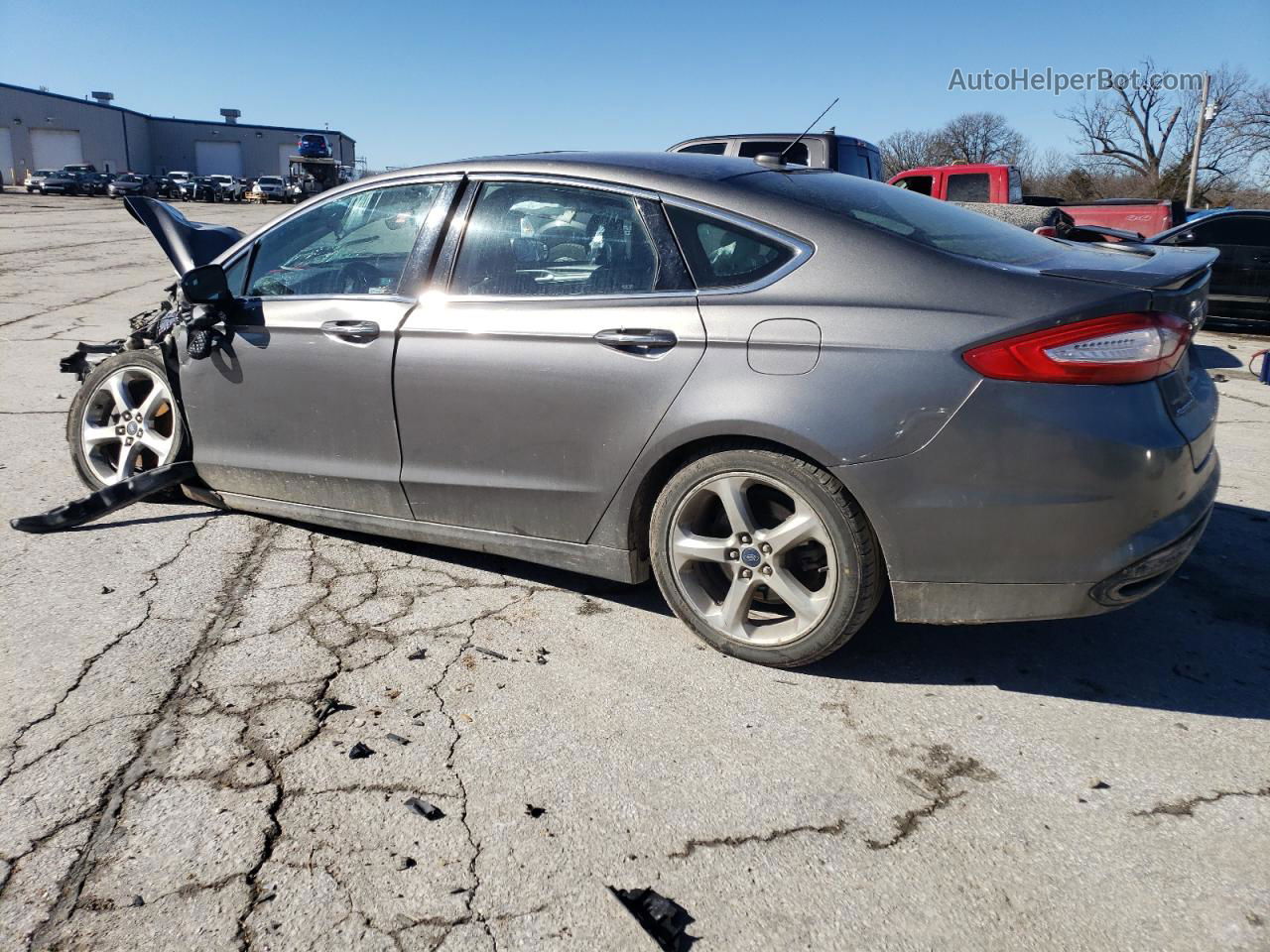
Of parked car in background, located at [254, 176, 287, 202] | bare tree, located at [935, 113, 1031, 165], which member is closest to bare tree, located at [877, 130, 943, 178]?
bare tree, located at [935, 113, 1031, 165]

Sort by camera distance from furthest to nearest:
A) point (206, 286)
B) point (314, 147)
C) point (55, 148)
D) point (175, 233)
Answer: point (55, 148), point (314, 147), point (175, 233), point (206, 286)

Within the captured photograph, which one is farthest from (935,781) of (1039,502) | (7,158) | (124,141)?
(124,141)

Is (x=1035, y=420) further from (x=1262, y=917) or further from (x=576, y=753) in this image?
(x=576, y=753)

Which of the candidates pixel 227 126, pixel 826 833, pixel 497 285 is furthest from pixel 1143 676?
pixel 227 126

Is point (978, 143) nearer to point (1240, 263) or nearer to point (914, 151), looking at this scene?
point (914, 151)

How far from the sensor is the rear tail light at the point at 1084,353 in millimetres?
2658

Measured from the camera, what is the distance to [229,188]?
56938 millimetres

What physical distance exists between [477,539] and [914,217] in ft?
6.63

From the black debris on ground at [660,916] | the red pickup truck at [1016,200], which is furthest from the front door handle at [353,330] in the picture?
the red pickup truck at [1016,200]

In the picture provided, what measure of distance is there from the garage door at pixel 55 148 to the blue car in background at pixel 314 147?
3214 centimetres

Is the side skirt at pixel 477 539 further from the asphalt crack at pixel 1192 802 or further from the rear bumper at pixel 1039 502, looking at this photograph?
the asphalt crack at pixel 1192 802

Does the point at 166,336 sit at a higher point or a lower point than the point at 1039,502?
higher

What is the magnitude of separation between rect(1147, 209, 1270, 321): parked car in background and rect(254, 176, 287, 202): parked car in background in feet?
182

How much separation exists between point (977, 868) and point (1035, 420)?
1206 millimetres
